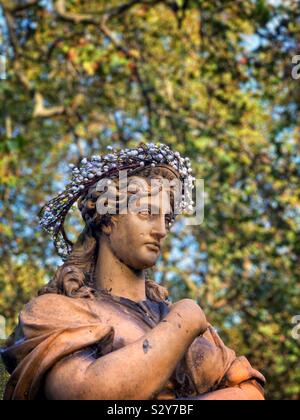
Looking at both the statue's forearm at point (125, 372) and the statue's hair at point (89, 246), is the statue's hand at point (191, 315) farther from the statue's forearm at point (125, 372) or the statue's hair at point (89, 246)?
the statue's hair at point (89, 246)

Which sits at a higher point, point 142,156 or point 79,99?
point 79,99

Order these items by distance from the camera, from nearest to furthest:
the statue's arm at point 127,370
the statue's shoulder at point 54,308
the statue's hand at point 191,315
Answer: the statue's arm at point 127,370 < the statue's hand at point 191,315 < the statue's shoulder at point 54,308

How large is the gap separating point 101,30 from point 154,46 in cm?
222

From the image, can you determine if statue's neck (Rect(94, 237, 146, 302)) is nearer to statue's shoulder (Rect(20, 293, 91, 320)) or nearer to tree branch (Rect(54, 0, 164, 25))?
statue's shoulder (Rect(20, 293, 91, 320))

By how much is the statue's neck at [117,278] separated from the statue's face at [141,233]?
0.04 metres

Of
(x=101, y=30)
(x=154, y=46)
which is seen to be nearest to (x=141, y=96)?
(x=154, y=46)

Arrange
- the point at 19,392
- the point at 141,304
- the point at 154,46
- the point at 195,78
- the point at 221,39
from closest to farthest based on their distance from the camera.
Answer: the point at 19,392, the point at 141,304, the point at 221,39, the point at 195,78, the point at 154,46

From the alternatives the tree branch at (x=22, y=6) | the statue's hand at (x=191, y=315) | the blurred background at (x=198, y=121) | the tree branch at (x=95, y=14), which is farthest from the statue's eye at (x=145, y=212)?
the tree branch at (x=22, y=6)

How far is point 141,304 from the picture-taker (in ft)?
21.0

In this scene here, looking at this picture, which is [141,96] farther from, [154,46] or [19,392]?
[19,392]

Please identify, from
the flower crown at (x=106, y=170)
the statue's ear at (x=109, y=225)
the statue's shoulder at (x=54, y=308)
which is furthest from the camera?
the flower crown at (x=106, y=170)

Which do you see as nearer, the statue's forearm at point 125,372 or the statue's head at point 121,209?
the statue's forearm at point 125,372

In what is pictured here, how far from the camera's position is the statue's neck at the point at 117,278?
644 cm

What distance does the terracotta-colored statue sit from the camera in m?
5.60
